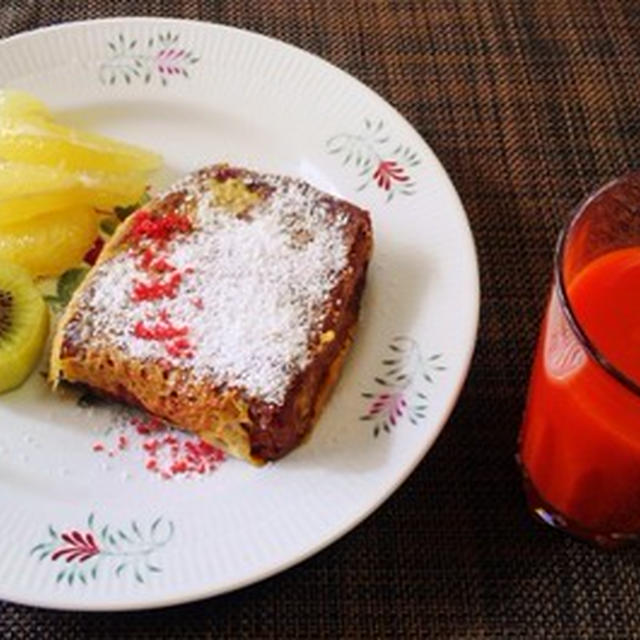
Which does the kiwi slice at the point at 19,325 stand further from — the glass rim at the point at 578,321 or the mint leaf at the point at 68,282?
the glass rim at the point at 578,321

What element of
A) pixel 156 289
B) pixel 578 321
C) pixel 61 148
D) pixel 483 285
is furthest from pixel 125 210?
pixel 578 321

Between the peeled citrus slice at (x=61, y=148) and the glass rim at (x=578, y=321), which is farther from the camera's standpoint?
the peeled citrus slice at (x=61, y=148)

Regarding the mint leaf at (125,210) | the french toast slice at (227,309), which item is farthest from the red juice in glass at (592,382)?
the mint leaf at (125,210)

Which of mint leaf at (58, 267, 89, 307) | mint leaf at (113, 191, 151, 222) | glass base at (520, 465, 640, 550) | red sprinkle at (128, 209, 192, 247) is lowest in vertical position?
glass base at (520, 465, 640, 550)

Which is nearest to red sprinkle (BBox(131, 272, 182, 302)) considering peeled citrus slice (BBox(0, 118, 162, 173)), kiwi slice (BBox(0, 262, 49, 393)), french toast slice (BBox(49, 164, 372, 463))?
french toast slice (BBox(49, 164, 372, 463))

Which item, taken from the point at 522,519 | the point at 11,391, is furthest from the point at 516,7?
the point at 11,391

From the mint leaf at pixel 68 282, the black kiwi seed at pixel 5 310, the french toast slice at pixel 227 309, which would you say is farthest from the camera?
the mint leaf at pixel 68 282

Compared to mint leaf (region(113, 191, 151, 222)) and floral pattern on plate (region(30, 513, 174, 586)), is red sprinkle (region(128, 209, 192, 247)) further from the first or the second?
floral pattern on plate (region(30, 513, 174, 586))
